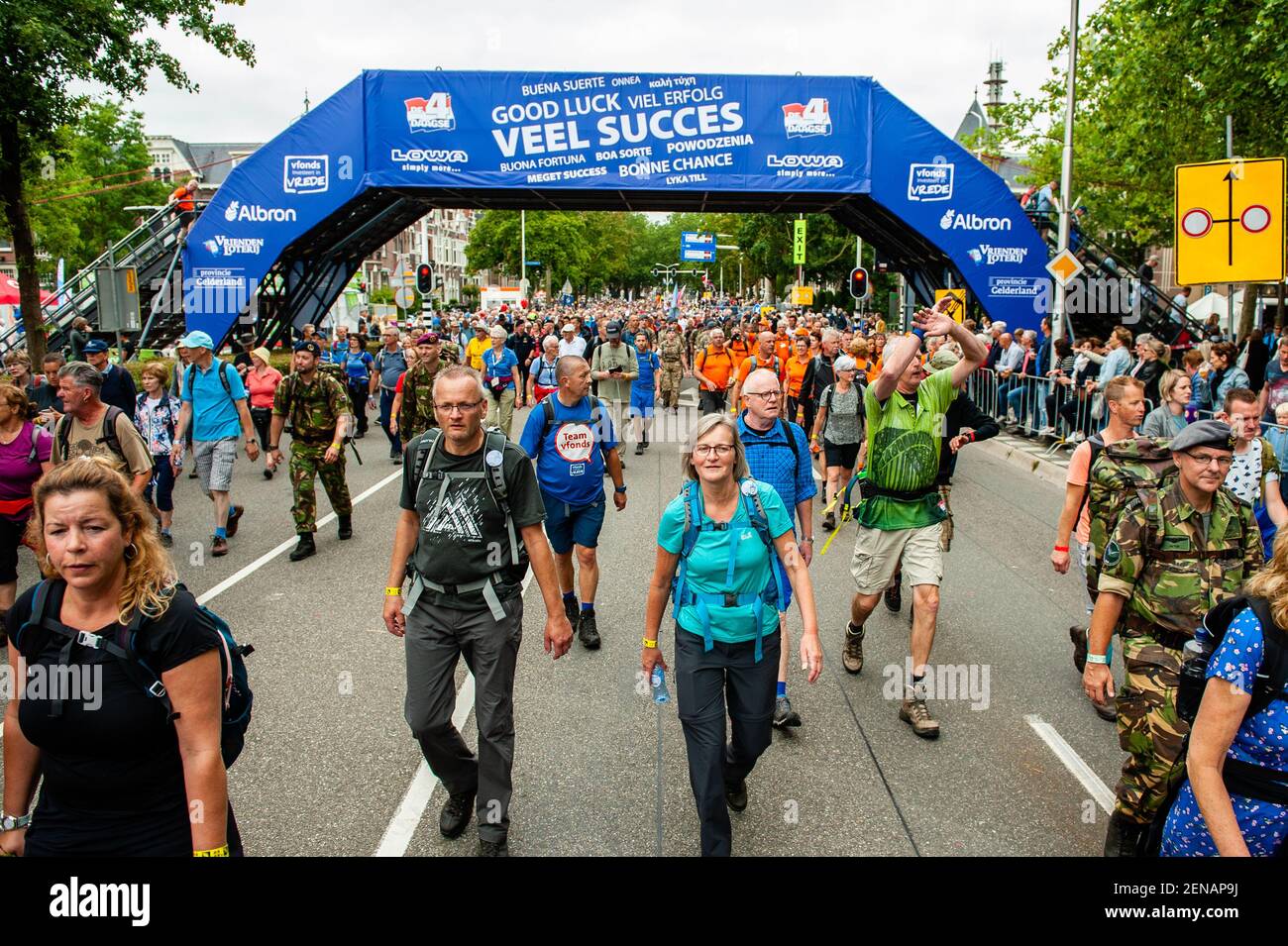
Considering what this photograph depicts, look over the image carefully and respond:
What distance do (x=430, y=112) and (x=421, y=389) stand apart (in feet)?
32.1

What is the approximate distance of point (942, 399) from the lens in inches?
215

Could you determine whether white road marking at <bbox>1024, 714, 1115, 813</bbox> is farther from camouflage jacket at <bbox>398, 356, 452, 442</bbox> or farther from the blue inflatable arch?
the blue inflatable arch

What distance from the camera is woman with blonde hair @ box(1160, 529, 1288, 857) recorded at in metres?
2.44

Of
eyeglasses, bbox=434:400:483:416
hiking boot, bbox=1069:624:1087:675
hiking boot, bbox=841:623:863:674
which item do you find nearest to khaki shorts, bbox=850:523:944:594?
hiking boot, bbox=841:623:863:674

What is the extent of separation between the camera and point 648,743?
4.87m

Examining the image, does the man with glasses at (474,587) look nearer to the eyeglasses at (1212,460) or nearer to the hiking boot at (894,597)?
the eyeglasses at (1212,460)

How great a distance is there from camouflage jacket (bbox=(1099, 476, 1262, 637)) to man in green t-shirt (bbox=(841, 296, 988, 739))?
168cm

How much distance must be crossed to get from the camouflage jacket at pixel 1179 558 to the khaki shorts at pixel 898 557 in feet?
5.90

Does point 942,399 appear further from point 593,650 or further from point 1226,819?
point 1226,819

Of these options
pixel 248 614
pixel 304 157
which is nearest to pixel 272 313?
pixel 304 157

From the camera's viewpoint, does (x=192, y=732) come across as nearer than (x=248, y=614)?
Yes

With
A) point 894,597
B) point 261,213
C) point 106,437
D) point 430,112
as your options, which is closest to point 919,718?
point 894,597
